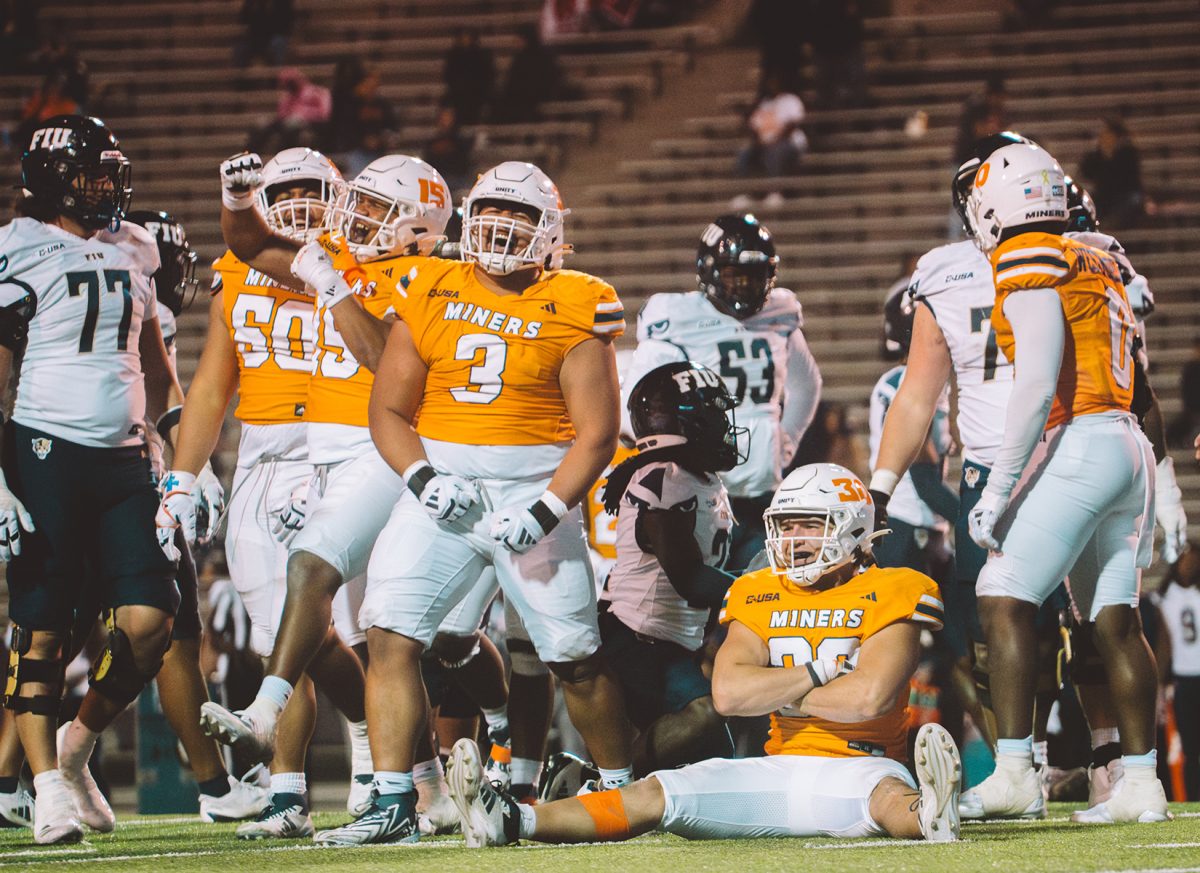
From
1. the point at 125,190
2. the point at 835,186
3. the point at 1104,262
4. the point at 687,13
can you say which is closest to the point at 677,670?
the point at 1104,262

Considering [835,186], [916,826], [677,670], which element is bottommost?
[916,826]

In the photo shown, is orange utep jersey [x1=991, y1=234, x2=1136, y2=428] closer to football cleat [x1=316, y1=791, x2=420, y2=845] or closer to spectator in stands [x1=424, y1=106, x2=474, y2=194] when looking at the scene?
football cleat [x1=316, y1=791, x2=420, y2=845]

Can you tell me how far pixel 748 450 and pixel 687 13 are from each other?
10.5 m

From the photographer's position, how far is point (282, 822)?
5312mm

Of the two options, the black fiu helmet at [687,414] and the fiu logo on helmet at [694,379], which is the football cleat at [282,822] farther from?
the fiu logo on helmet at [694,379]

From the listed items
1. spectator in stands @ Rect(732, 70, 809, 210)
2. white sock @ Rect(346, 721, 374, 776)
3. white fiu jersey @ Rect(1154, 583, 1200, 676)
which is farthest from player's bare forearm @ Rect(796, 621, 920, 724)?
spectator in stands @ Rect(732, 70, 809, 210)

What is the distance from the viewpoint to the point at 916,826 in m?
4.31

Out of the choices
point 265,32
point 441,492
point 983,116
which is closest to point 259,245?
point 441,492

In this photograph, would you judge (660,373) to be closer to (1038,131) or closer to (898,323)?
(898,323)

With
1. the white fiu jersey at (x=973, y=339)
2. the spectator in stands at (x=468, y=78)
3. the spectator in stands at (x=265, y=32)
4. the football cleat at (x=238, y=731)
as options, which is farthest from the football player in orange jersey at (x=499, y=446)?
the spectator in stands at (x=265, y=32)

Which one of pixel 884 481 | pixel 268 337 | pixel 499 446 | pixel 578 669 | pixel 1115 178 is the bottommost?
pixel 578 669

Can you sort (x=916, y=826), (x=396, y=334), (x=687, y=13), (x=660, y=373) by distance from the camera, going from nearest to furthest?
1. (x=916, y=826)
2. (x=396, y=334)
3. (x=660, y=373)
4. (x=687, y=13)

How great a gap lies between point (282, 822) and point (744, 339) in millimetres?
2831

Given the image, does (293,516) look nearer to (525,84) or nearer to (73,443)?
(73,443)
